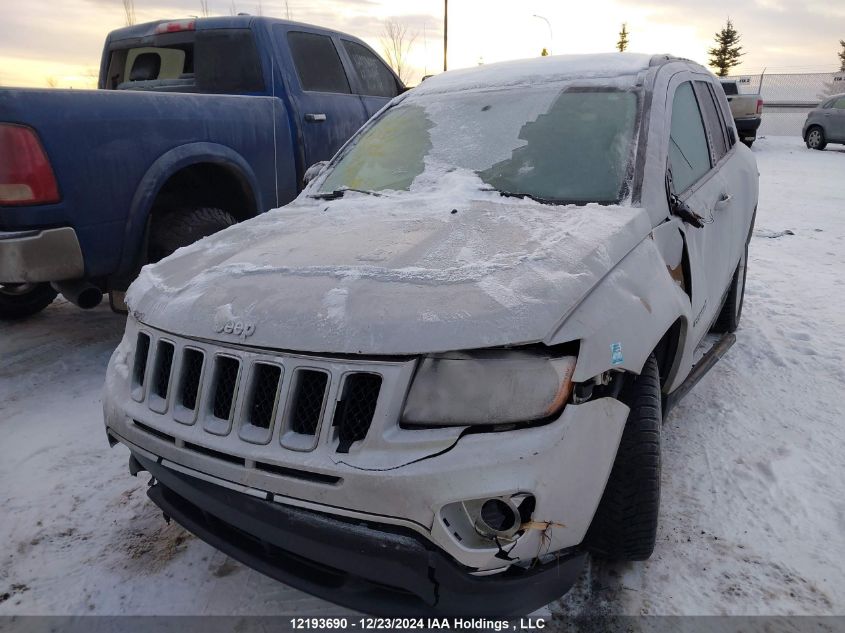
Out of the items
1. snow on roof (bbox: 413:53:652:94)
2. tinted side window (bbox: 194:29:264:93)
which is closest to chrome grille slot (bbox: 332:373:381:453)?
snow on roof (bbox: 413:53:652:94)

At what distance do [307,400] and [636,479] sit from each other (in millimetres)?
1051

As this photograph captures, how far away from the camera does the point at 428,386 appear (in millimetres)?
1656

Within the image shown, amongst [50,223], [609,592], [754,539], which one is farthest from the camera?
[50,223]

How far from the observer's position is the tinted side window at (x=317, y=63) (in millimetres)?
5039

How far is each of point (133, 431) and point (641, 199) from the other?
192 cm

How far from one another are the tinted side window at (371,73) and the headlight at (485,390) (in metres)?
4.64

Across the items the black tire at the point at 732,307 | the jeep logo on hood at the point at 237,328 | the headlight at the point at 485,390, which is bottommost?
the black tire at the point at 732,307

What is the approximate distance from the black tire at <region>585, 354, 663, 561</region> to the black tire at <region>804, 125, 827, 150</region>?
65.2ft

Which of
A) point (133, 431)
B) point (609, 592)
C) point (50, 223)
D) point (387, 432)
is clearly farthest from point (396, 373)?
point (50, 223)

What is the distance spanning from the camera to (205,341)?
187 centimetres

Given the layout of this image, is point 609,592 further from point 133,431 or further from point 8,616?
point 8,616

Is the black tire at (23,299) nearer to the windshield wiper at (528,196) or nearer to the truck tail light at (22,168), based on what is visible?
the truck tail light at (22,168)

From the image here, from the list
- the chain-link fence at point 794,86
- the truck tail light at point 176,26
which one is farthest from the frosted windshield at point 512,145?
the chain-link fence at point 794,86

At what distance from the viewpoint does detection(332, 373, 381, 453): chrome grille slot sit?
1646mm
